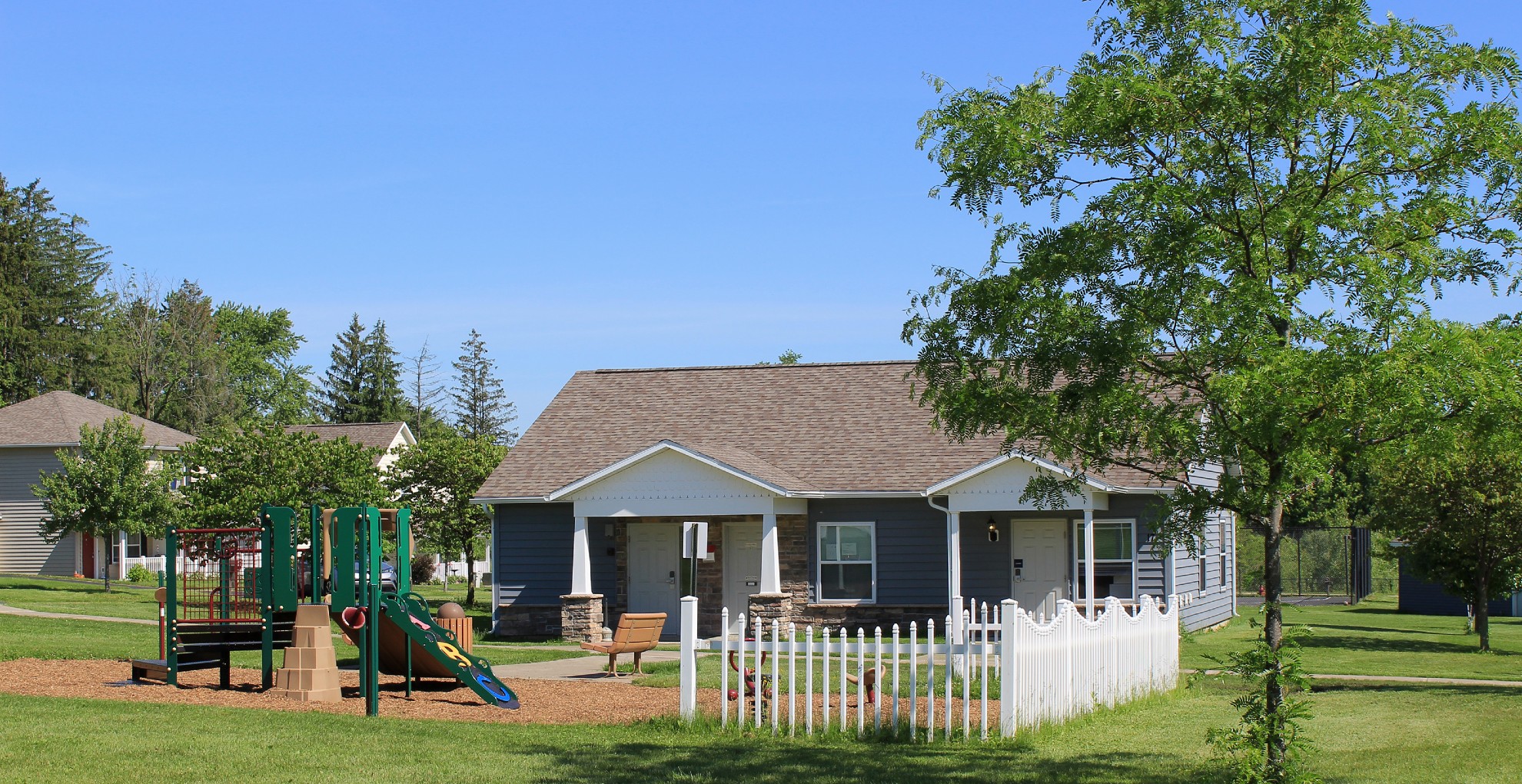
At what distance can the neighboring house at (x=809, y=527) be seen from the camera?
78.4ft

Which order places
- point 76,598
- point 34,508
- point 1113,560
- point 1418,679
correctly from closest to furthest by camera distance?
point 1418,679 < point 1113,560 < point 76,598 < point 34,508

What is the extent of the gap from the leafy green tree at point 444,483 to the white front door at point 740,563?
30.3 feet

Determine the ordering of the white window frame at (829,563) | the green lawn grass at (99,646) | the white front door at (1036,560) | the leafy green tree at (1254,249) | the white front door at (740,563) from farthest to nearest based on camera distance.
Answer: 1. the white front door at (740,563)
2. the white window frame at (829,563)
3. the white front door at (1036,560)
4. the green lawn grass at (99,646)
5. the leafy green tree at (1254,249)

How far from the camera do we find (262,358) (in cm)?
8919

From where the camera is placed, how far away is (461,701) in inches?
564

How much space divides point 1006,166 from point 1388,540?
3258cm

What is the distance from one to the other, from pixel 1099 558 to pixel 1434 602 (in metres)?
17.6

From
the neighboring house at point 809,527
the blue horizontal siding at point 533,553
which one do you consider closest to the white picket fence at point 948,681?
the neighboring house at point 809,527

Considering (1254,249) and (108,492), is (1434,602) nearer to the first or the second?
(1254,249)

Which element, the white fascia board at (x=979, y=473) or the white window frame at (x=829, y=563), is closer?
the white fascia board at (x=979, y=473)

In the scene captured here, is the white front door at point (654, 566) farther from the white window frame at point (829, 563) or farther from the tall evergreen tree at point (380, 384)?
the tall evergreen tree at point (380, 384)

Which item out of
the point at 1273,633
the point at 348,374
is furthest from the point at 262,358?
the point at 1273,633

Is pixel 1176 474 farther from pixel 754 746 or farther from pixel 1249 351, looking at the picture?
pixel 754 746

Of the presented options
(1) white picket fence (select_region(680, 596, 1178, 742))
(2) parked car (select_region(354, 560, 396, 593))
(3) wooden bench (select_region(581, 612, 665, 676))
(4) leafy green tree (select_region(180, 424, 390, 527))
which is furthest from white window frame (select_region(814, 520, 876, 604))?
(4) leafy green tree (select_region(180, 424, 390, 527))
